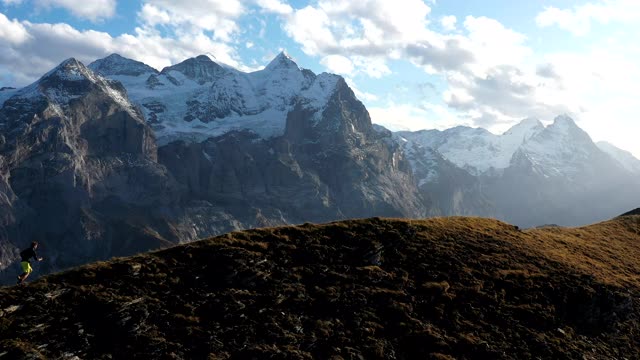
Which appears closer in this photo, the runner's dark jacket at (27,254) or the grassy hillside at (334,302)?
the grassy hillside at (334,302)

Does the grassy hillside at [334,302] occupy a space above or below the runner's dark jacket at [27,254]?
below

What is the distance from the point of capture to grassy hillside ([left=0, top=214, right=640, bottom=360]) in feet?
119

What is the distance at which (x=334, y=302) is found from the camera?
1682 inches

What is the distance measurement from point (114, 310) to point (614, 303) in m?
39.2

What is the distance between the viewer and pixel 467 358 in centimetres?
3884

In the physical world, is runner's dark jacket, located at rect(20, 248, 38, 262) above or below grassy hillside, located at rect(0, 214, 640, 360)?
above

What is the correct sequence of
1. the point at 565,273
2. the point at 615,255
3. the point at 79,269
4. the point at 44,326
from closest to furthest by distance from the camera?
the point at 44,326 → the point at 79,269 → the point at 565,273 → the point at 615,255

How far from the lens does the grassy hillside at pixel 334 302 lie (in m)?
36.1

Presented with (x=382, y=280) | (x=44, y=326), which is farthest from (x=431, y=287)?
(x=44, y=326)

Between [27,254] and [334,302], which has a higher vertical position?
[27,254]

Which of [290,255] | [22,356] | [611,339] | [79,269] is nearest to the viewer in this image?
[22,356]

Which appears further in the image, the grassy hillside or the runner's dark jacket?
the runner's dark jacket

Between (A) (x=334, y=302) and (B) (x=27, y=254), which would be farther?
(B) (x=27, y=254)

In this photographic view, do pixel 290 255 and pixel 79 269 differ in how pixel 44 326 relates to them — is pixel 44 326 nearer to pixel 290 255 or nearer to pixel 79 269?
pixel 79 269
